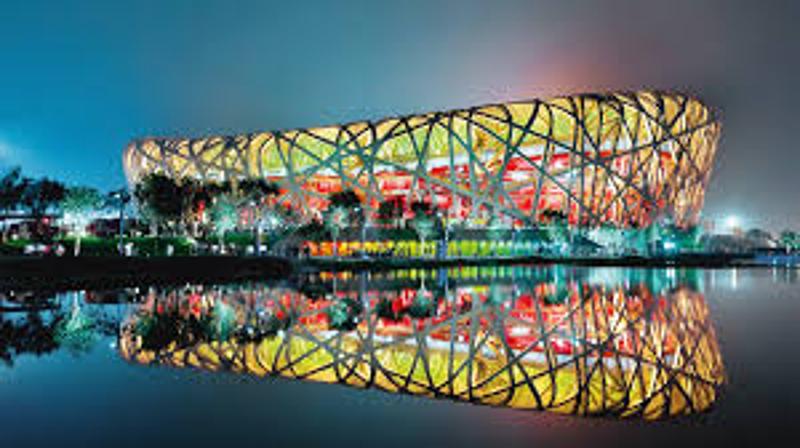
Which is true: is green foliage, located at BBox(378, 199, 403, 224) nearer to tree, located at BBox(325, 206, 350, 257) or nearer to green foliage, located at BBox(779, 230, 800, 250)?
tree, located at BBox(325, 206, 350, 257)

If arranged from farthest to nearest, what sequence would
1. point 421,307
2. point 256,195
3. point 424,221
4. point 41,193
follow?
1. point 41,193
2. point 424,221
3. point 256,195
4. point 421,307

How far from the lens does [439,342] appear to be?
1221 centimetres

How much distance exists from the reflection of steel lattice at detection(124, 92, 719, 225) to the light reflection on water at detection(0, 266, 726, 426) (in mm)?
50335

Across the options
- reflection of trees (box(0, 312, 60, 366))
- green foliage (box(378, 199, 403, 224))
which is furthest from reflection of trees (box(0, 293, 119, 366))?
green foliage (box(378, 199, 403, 224))

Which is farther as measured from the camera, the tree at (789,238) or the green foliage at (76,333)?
the tree at (789,238)

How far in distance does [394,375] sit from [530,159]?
211 ft

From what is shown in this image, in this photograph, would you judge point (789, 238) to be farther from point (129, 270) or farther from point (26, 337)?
point (26, 337)

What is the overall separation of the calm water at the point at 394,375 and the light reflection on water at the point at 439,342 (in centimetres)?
6

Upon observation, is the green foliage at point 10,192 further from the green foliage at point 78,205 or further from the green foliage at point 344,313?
the green foliage at point 344,313

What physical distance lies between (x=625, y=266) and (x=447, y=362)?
49528 millimetres

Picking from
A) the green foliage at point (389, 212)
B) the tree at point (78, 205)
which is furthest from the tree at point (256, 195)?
the tree at point (78, 205)

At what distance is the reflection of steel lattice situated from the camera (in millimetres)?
70438

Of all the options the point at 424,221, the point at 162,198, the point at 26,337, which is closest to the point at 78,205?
the point at 162,198

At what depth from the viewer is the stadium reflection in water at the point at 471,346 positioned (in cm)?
845
